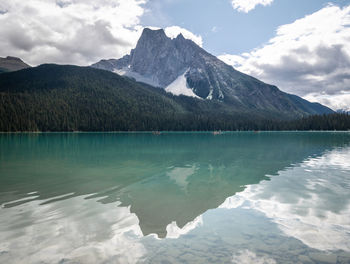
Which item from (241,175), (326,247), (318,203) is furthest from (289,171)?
(326,247)

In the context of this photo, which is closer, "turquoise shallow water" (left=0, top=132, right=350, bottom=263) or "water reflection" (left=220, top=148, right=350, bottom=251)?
"turquoise shallow water" (left=0, top=132, right=350, bottom=263)

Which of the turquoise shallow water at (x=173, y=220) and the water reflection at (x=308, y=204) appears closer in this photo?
the turquoise shallow water at (x=173, y=220)

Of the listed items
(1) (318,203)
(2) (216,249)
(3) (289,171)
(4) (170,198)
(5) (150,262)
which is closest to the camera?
(5) (150,262)

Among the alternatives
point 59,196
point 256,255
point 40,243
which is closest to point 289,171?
point 256,255

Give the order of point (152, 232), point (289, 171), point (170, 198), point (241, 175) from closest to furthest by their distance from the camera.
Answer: point (152, 232) < point (170, 198) < point (241, 175) < point (289, 171)

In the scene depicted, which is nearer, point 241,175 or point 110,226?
point 110,226

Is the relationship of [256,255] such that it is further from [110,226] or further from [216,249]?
[110,226]

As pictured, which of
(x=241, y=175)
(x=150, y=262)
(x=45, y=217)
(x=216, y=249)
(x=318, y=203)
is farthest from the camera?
(x=241, y=175)

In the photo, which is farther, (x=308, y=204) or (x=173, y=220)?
(x=308, y=204)

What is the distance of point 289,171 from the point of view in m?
30.3

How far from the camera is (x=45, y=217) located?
14.0 m

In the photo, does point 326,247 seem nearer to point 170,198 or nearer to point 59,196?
point 170,198

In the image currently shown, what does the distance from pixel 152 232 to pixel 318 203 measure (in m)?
12.5

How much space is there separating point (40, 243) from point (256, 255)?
30.2 feet
